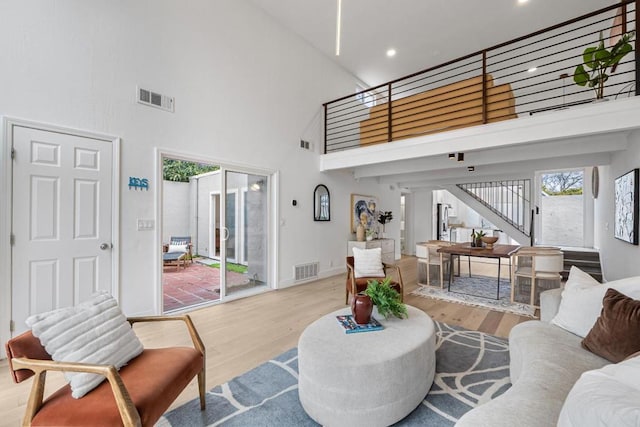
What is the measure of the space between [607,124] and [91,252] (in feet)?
19.4

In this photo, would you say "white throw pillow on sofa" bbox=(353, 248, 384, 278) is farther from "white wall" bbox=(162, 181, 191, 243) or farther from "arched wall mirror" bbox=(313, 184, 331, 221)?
"white wall" bbox=(162, 181, 191, 243)

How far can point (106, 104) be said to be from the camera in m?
3.25

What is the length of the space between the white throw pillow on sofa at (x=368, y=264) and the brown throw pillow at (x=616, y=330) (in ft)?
8.26

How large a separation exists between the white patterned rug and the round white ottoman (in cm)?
276

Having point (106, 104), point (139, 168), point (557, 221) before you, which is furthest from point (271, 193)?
point (557, 221)

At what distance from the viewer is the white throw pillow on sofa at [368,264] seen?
4.24m

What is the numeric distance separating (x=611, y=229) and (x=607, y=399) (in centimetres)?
571

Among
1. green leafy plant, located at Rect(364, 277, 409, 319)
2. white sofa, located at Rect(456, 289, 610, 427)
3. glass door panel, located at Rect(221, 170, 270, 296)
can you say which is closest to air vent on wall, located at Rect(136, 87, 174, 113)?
glass door panel, located at Rect(221, 170, 270, 296)

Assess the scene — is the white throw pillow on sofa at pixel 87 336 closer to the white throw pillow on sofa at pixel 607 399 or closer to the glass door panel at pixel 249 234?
the white throw pillow on sofa at pixel 607 399

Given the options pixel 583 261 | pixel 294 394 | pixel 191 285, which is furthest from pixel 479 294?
pixel 191 285

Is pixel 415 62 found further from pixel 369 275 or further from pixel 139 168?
pixel 139 168

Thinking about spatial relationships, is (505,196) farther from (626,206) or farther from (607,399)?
(607,399)

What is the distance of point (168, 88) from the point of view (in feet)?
12.4

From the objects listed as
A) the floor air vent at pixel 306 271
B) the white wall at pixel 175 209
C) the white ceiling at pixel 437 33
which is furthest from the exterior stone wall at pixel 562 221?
the white wall at pixel 175 209
